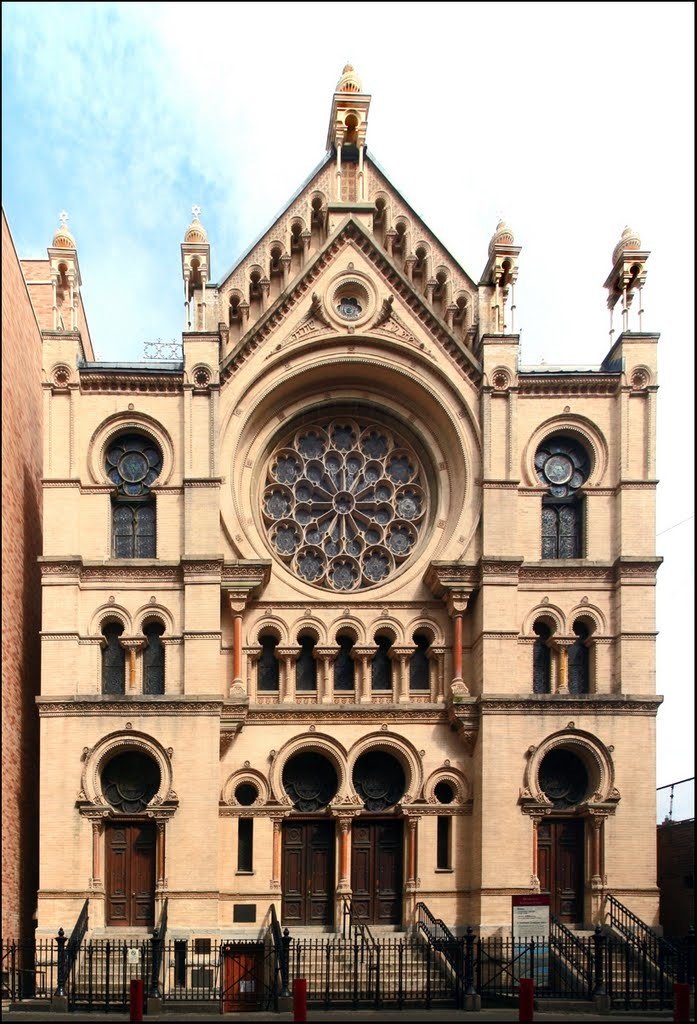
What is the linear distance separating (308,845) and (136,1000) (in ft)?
33.1

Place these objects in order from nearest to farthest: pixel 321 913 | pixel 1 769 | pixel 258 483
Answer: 1. pixel 1 769
2. pixel 321 913
3. pixel 258 483

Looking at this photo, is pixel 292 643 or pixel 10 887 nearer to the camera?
pixel 10 887

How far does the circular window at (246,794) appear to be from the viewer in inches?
1328

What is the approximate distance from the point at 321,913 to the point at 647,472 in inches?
569

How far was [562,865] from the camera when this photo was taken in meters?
33.4

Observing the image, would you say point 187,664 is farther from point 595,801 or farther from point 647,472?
point 647,472

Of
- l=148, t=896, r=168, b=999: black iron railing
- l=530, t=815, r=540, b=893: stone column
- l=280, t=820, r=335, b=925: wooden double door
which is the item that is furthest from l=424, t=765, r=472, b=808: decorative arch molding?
l=148, t=896, r=168, b=999: black iron railing

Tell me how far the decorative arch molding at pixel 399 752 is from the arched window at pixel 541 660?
3.68 m

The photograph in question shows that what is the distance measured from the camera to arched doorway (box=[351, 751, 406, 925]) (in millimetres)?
33812

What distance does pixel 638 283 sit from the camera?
35500 millimetres

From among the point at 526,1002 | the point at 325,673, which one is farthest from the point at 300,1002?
the point at 325,673

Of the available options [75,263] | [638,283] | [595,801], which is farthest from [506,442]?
[75,263]

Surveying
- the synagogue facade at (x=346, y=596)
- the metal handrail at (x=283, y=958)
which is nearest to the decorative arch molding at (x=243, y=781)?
the synagogue facade at (x=346, y=596)

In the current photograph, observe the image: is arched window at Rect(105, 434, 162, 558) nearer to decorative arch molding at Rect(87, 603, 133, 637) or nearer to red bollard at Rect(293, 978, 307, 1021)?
decorative arch molding at Rect(87, 603, 133, 637)
